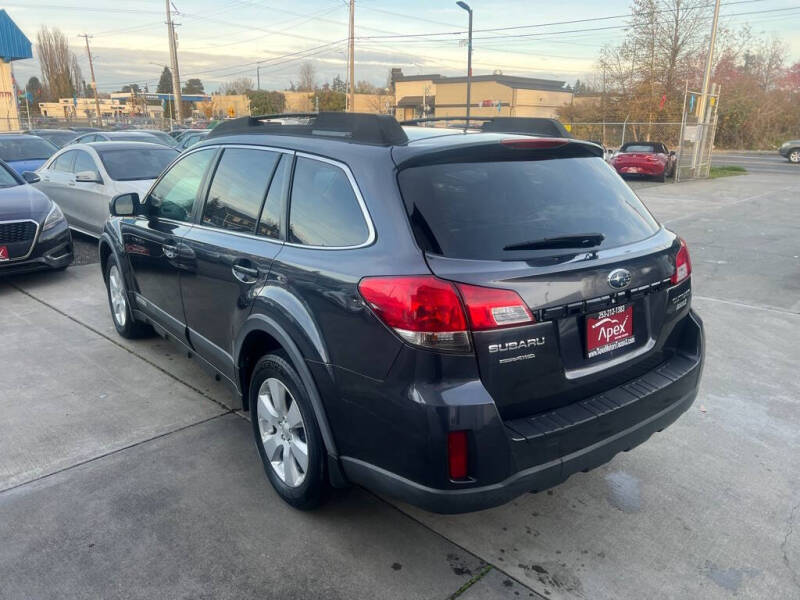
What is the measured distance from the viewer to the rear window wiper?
2.54m

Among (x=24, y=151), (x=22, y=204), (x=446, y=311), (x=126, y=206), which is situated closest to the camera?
(x=446, y=311)

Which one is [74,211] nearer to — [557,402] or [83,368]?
[83,368]

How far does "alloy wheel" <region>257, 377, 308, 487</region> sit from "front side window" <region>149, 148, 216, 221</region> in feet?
4.62

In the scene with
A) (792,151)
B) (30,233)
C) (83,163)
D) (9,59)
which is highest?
(9,59)

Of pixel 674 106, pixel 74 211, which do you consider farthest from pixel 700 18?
pixel 74 211

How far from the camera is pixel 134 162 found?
9.30 metres

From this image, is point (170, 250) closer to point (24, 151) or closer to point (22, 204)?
point (22, 204)

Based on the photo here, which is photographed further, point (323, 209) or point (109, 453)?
point (109, 453)

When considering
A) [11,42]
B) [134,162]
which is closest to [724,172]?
[134,162]

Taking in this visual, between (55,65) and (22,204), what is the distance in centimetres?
9244

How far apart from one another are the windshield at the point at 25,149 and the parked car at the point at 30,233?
629 cm

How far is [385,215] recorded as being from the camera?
2.51 meters

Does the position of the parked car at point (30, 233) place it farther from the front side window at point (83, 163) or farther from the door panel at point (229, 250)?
the door panel at point (229, 250)

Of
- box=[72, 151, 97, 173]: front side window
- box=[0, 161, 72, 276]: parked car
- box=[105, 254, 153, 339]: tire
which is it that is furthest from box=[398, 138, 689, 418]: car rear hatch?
box=[72, 151, 97, 173]: front side window
